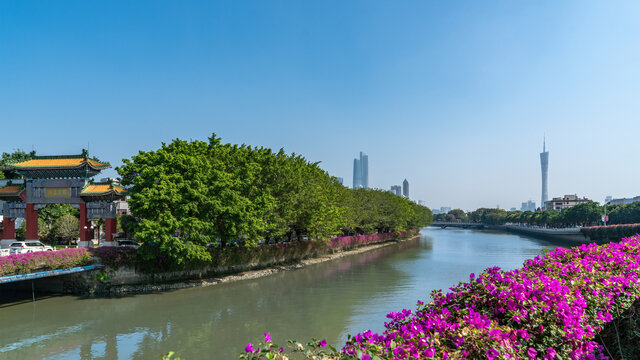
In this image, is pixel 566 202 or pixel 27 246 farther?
pixel 566 202

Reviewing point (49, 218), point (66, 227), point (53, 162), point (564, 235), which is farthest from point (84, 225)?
point (564, 235)

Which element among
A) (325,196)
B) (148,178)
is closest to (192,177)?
(148,178)

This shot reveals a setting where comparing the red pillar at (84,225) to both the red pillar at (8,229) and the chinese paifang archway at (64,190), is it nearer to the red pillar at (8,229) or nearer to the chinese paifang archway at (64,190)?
the chinese paifang archway at (64,190)

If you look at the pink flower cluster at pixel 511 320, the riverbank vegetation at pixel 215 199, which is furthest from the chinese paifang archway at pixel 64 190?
the pink flower cluster at pixel 511 320

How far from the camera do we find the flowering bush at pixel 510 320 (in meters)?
4.71

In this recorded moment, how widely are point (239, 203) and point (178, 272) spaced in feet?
21.8

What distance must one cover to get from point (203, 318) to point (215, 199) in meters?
8.95

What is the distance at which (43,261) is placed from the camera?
22578 millimetres

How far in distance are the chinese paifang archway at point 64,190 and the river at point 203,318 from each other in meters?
8.65

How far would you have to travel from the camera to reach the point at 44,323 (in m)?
18.7

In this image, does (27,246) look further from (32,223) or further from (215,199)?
(215,199)

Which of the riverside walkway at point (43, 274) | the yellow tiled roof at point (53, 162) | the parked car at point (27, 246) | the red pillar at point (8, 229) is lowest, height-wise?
the riverside walkway at point (43, 274)

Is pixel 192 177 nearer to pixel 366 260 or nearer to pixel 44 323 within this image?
pixel 44 323

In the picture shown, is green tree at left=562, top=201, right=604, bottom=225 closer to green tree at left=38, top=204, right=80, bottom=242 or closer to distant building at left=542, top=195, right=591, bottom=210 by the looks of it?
distant building at left=542, top=195, right=591, bottom=210
